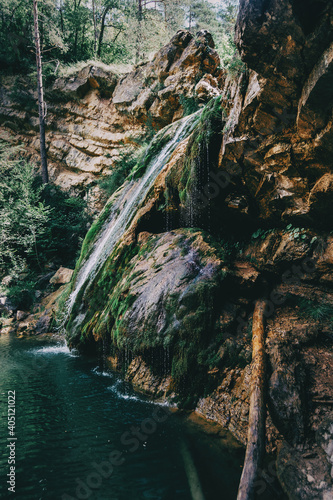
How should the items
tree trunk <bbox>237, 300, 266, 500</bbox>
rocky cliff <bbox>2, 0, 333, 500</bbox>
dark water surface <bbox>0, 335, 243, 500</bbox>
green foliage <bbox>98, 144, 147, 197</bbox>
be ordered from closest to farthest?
tree trunk <bbox>237, 300, 266, 500</bbox> → dark water surface <bbox>0, 335, 243, 500</bbox> → rocky cliff <bbox>2, 0, 333, 500</bbox> → green foliage <bbox>98, 144, 147, 197</bbox>

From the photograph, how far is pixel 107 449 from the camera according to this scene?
297cm

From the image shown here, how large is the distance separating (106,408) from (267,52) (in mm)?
5226

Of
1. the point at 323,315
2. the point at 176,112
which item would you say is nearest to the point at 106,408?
the point at 323,315

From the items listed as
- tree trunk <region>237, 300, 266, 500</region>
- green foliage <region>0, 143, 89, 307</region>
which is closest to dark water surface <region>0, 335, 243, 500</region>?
tree trunk <region>237, 300, 266, 500</region>

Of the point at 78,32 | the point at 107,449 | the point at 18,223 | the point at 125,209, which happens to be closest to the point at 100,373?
the point at 107,449

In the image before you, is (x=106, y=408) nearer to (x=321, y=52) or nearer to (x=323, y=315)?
(x=323, y=315)

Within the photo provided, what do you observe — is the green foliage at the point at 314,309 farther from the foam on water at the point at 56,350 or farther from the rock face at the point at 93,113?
the rock face at the point at 93,113

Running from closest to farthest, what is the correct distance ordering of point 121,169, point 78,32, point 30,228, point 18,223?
1. point 30,228
2. point 18,223
3. point 121,169
4. point 78,32

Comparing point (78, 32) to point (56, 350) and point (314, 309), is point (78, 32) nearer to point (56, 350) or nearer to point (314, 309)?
point (56, 350)

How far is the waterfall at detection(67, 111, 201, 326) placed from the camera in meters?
7.06

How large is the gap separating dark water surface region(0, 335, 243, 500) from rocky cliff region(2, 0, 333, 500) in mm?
450

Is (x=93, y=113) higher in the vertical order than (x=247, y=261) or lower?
higher

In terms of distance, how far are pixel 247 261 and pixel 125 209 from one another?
14.1 feet

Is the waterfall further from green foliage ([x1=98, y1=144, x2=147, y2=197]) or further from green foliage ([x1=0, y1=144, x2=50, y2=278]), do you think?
green foliage ([x1=0, y1=144, x2=50, y2=278])
